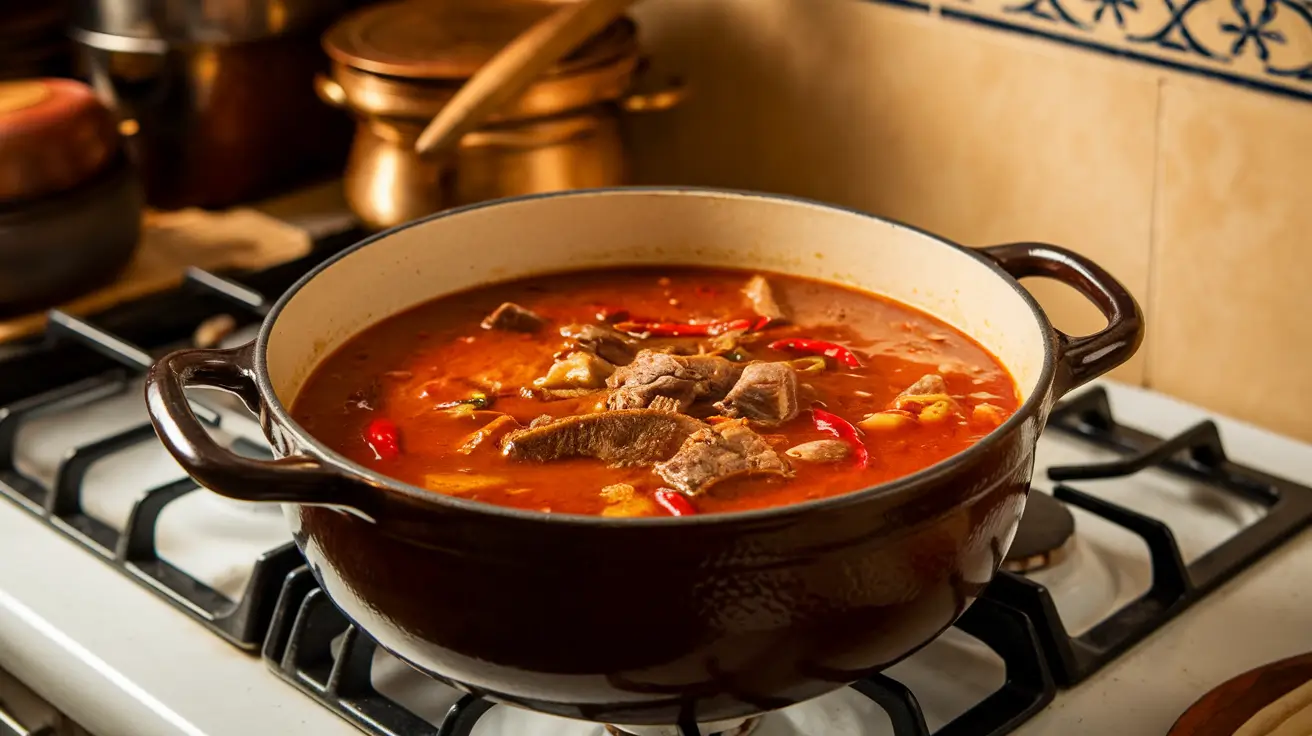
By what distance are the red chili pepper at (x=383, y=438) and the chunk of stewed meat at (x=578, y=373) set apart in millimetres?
136

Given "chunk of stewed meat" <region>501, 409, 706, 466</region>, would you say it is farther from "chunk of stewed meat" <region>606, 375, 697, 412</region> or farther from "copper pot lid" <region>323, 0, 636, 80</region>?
"copper pot lid" <region>323, 0, 636, 80</region>

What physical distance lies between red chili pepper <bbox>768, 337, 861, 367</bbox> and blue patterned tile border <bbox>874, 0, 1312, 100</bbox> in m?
0.51

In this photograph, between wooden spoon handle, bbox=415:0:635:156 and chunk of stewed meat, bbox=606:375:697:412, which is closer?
chunk of stewed meat, bbox=606:375:697:412

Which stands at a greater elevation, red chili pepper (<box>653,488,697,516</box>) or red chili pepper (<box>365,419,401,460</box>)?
red chili pepper (<box>653,488,697,516</box>)

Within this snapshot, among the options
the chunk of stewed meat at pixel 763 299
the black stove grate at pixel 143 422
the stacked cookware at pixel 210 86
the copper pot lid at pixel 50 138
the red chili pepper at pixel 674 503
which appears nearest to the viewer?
the red chili pepper at pixel 674 503

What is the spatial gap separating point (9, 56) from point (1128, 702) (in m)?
1.71

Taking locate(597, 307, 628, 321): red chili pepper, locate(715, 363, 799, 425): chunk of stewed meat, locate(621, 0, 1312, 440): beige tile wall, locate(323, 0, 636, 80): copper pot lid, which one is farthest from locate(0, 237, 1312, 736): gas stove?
locate(323, 0, 636, 80): copper pot lid

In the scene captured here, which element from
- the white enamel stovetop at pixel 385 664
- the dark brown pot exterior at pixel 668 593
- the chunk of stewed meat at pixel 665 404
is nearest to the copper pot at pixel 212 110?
the white enamel stovetop at pixel 385 664

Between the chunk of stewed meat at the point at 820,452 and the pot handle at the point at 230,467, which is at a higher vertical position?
the pot handle at the point at 230,467

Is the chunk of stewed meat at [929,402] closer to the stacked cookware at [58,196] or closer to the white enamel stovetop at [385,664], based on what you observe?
the white enamel stovetop at [385,664]

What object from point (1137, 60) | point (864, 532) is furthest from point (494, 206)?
point (1137, 60)

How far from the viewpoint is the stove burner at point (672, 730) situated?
989 mm

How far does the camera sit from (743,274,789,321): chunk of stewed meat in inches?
49.8

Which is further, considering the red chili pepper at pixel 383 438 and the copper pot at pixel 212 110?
the copper pot at pixel 212 110
